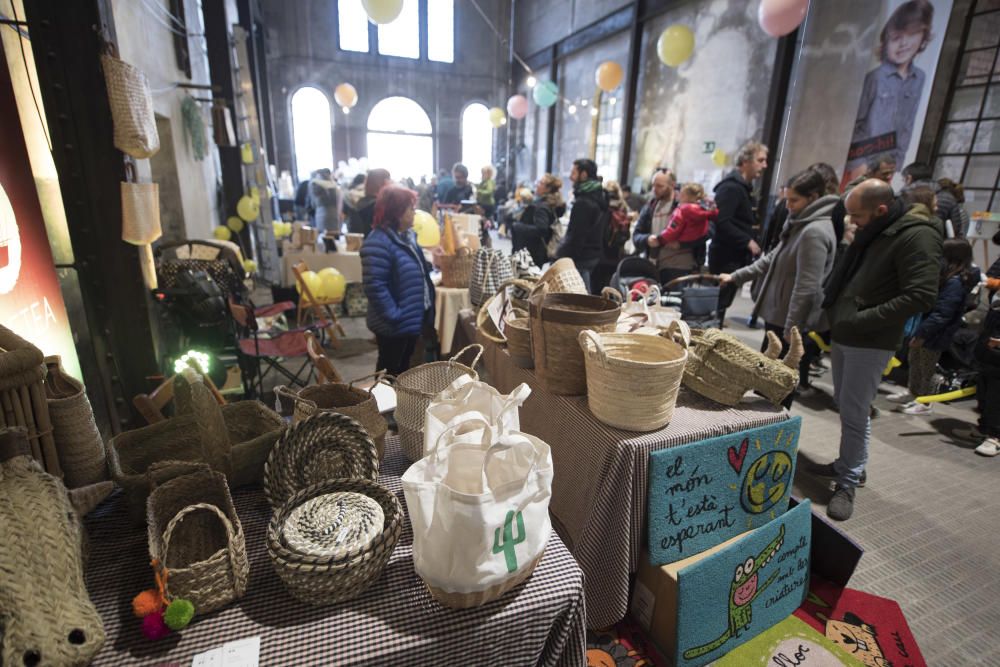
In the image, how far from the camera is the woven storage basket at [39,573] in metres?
0.68

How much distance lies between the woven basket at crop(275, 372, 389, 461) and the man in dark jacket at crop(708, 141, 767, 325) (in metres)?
3.28

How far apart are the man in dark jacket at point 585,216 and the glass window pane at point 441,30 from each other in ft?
46.2

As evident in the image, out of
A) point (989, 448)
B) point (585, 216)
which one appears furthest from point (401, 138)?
point (989, 448)

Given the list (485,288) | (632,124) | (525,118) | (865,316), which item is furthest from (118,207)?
(525,118)

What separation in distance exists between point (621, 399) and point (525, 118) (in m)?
15.7

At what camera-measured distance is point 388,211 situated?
2.57m

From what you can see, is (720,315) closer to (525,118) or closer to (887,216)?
(887,216)

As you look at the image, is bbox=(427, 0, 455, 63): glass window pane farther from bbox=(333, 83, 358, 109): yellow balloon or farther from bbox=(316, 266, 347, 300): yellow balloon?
bbox=(316, 266, 347, 300): yellow balloon

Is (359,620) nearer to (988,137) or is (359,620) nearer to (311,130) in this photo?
(988,137)

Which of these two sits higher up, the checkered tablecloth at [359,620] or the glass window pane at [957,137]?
the glass window pane at [957,137]

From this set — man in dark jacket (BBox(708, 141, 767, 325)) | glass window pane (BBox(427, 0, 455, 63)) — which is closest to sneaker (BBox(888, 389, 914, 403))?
man in dark jacket (BBox(708, 141, 767, 325))

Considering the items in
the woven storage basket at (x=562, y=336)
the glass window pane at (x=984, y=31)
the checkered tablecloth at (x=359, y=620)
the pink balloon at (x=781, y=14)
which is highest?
the pink balloon at (x=781, y=14)

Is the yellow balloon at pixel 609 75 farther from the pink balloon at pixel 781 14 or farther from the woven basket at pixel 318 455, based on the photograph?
the woven basket at pixel 318 455

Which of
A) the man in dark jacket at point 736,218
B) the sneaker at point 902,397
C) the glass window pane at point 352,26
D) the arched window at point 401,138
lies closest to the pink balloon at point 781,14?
the man in dark jacket at point 736,218
